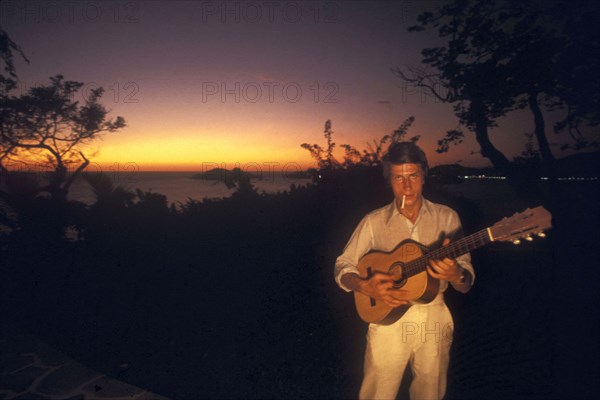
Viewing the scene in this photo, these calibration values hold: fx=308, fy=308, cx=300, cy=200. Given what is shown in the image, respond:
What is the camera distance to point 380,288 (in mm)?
2715

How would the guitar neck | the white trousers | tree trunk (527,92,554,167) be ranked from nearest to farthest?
1. the guitar neck
2. the white trousers
3. tree trunk (527,92,554,167)

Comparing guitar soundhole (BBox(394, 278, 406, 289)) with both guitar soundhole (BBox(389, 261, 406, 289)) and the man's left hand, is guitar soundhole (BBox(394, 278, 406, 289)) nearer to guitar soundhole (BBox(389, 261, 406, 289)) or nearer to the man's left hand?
guitar soundhole (BBox(389, 261, 406, 289))

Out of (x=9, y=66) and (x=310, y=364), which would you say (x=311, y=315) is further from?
(x=9, y=66)

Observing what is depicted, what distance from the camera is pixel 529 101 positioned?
336 inches

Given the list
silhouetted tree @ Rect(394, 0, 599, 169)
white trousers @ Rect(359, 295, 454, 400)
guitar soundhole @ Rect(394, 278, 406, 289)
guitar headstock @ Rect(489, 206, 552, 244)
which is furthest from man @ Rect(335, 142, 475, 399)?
silhouetted tree @ Rect(394, 0, 599, 169)

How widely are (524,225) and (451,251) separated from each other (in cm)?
54

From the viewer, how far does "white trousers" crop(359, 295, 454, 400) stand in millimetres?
2549

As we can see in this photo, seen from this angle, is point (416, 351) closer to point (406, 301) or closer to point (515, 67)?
point (406, 301)

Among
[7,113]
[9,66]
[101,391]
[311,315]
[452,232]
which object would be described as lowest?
[101,391]

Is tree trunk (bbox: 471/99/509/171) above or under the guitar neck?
above

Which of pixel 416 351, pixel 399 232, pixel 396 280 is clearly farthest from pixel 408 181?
pixel 416 351

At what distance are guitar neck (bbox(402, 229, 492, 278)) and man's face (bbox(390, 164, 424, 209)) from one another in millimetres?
468

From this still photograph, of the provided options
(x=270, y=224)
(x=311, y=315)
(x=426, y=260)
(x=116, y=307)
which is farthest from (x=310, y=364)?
(x=116, y=307)

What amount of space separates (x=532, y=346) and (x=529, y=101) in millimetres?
7003
